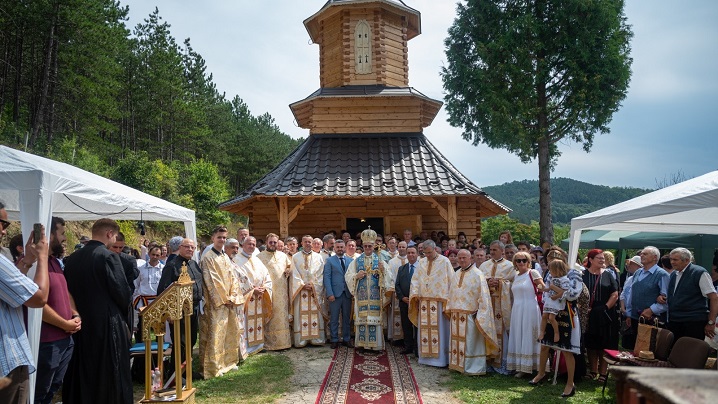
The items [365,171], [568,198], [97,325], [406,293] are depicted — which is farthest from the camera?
[568,198]

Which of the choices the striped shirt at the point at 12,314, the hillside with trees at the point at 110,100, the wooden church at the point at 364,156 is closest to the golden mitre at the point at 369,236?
the wooden church at the point at 364,156

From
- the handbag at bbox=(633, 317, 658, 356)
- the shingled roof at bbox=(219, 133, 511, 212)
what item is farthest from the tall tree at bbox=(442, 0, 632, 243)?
Result: the handbag at bbox=(633, 317, 658, 356)

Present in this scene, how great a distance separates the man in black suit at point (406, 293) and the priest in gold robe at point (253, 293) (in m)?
2.33

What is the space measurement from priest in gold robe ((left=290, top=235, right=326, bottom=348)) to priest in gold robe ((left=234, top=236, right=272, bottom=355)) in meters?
0.57

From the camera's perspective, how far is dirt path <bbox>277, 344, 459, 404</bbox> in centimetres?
591

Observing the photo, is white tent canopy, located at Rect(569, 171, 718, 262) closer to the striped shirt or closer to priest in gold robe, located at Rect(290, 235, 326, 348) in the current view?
priest in gold robe, located at Rect(290, 235, 326, 348)

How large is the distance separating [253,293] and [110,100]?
979 inches

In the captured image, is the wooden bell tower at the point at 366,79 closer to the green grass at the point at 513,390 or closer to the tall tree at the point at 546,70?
the tall tree at the point at 546,70

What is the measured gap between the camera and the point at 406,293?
26.9 ft

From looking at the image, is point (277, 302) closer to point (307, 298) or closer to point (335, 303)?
point (307, 298)

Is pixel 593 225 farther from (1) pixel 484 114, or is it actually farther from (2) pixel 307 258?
(1) pixel 484 114

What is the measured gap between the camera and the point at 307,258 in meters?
8.93

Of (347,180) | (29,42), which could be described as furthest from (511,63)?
(29,42)

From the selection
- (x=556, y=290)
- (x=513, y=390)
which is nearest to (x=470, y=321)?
(x=513, y=390)
